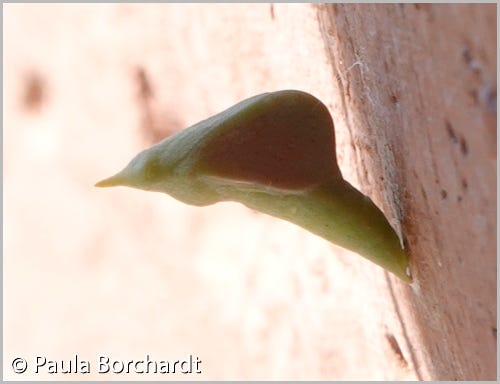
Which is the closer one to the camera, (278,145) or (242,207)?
(278,145)

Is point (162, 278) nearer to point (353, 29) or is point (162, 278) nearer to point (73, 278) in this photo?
point (73, 278)

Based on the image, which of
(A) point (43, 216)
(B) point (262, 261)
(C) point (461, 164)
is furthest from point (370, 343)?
(A) point (43, 216)

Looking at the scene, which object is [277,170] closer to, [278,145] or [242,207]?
[278,145]

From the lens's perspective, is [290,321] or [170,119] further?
[170,119]

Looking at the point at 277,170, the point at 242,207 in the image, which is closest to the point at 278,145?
the point at 277,170
